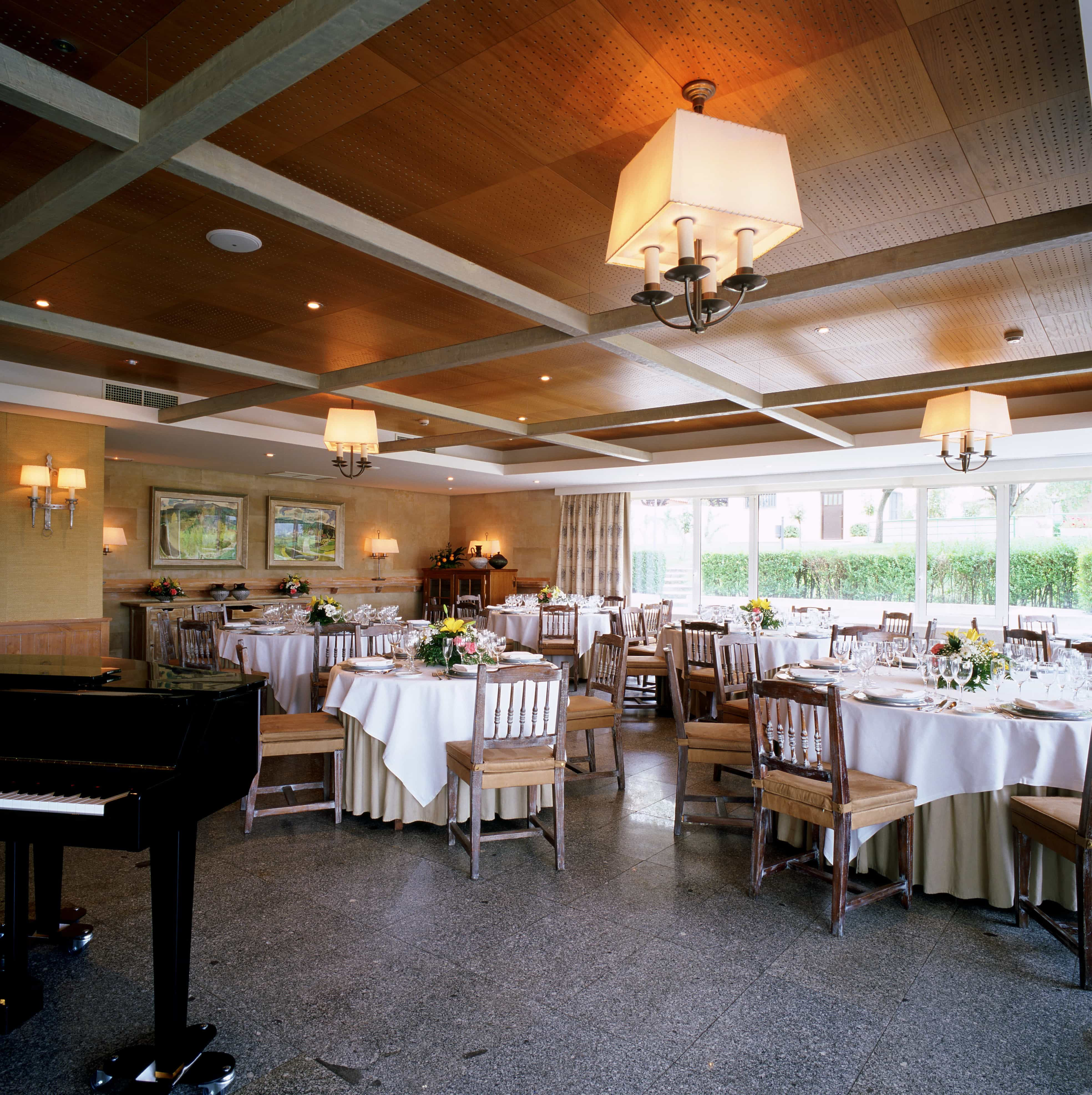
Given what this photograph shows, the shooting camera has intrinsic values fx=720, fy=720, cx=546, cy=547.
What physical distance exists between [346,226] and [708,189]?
1.58 metres

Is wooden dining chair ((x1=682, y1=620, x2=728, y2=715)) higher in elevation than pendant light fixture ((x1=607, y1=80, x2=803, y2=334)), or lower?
lower

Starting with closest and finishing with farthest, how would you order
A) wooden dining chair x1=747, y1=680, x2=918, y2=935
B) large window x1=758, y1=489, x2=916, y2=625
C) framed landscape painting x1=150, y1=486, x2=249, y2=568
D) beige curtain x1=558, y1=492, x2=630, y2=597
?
wooden dining chair x1=747, y1=680, x2=918, y2=935
large window x1=758, y1=489, x2=916, y2=625
framed landscape painting x1=150, y1=486, x2=249, y2=568
beige curtain x1=558, y1=492, x2=630, y2=597

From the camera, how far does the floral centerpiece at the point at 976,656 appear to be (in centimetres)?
369

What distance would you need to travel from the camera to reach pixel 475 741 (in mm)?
3564

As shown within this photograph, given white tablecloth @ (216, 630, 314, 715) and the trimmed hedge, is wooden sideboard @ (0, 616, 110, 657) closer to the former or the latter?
white tablecloth @ (216, 630, 314, 715)

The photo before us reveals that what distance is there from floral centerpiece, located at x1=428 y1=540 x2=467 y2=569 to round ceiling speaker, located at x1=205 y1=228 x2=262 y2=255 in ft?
33.4

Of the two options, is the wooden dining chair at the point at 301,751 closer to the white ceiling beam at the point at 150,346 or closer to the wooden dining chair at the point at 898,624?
the white ceiling beam at the point at 150,346

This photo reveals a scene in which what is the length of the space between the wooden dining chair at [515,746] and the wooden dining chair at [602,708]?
878 millimetres

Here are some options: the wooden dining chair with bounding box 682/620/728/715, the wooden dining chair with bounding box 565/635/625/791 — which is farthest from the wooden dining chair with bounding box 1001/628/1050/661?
the wooden dining chair with bounding box 565/635/625/791

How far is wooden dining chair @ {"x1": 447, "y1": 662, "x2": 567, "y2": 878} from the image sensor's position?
3.57m

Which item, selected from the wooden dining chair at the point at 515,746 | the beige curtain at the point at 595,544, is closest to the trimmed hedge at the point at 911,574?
the beige curtain at the point at 595,544

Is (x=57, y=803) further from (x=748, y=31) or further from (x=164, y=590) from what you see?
(x=164, y=590)

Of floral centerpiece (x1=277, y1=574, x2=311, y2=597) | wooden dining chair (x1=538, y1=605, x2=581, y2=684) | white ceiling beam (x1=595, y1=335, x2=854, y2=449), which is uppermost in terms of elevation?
white ceiling beam (x1=595, y1=335, x2=854, y2=449)

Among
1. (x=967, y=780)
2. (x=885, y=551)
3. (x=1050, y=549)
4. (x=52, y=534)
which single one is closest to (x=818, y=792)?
(x=967, y=780)
